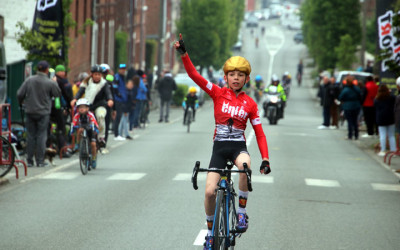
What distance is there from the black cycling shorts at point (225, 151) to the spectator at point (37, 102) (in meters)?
8.87

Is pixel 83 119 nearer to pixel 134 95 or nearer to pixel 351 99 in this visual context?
pixel 134 95

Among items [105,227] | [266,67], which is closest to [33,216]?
[105,227]

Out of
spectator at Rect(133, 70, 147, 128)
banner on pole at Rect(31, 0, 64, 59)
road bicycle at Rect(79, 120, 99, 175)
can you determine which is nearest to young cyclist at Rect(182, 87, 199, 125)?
spectator at Rect(133, 70, 147, 128)

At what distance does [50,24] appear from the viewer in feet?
69.6

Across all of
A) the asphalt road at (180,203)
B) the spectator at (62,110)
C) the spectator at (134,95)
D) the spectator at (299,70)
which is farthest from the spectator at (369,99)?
the spectator at (299,70)

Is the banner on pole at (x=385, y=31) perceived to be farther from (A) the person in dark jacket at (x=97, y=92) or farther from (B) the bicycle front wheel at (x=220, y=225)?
(B) the bicycle front wheel at (x=220, y=225)

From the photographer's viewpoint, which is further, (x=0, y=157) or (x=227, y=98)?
(x=0, y=157)

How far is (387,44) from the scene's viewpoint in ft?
76.7

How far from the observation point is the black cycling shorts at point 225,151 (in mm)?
7660

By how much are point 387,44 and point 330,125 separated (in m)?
11.9

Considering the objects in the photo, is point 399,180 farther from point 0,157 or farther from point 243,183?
point 243,183

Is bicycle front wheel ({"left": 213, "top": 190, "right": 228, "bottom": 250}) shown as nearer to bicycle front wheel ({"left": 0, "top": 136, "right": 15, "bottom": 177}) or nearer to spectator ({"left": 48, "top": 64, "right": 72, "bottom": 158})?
bicycle front wheel ({"left": 0, "top": 136, "right": 15, "bottom": 177})

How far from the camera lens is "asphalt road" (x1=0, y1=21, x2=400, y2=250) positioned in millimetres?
9258

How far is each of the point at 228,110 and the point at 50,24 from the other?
1420 cm
